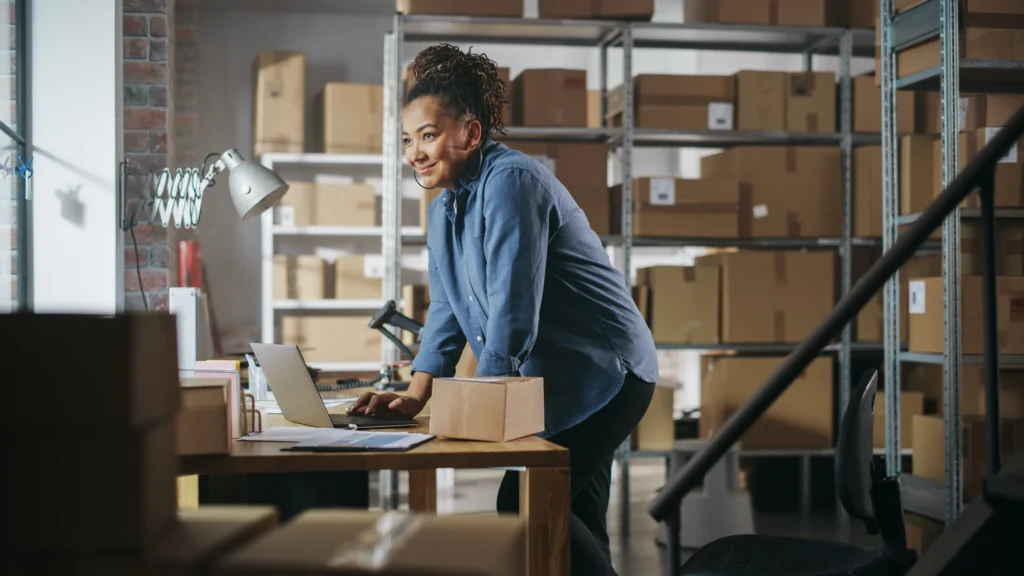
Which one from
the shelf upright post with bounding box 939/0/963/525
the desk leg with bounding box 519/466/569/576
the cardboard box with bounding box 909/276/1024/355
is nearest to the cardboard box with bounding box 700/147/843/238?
the cardboard box with bounding box 909/276/1024/355

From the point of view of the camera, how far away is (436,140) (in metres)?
1.96

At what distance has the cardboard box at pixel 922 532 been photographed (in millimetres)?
3037

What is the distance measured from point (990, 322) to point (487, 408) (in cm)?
90

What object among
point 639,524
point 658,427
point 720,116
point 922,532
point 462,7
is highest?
point 462,7

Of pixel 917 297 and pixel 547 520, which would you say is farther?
pixel 917 297

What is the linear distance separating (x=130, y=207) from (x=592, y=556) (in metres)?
2.26

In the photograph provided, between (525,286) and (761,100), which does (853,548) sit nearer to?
(525,286)

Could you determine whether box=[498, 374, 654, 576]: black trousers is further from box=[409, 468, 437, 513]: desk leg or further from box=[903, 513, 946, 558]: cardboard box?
box=[903, 513, 946, 558]: cardboard box

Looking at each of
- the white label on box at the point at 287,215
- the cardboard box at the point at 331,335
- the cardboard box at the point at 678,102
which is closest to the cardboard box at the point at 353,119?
the white label on box at the point at 287,215

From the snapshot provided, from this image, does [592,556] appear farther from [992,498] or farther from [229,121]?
[229,121]

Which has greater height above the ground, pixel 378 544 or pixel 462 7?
pixel 462 7

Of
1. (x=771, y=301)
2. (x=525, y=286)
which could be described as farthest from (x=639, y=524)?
(x=525, y=286)

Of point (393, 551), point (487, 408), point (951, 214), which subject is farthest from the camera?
point (951, 214)

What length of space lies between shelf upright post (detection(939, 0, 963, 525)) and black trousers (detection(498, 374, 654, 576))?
1323 mm
